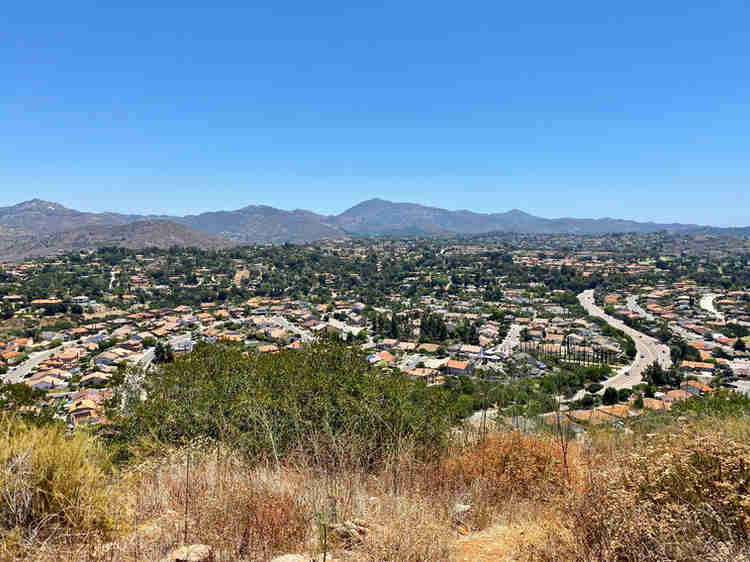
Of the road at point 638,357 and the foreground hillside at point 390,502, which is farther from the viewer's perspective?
the road at point 638,357

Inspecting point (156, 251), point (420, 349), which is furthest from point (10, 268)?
point (420, 349)

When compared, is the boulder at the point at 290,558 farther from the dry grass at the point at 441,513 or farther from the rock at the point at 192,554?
the rock at the point at 192,554

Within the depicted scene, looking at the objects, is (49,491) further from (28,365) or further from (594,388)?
(28,365)

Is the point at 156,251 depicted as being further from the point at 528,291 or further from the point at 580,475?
the point at 580,475

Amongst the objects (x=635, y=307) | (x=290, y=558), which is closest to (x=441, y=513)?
(x=290, y=558)

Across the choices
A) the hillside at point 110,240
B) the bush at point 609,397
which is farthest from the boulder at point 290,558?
the hillside at point 110,240

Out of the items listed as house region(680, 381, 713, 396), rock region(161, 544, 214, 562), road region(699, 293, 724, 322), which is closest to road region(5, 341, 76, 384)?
rock region(161, 544, 214, 562)

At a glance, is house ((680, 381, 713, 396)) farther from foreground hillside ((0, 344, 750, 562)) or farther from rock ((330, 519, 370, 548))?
rock ((330, 519, 370, 548))
